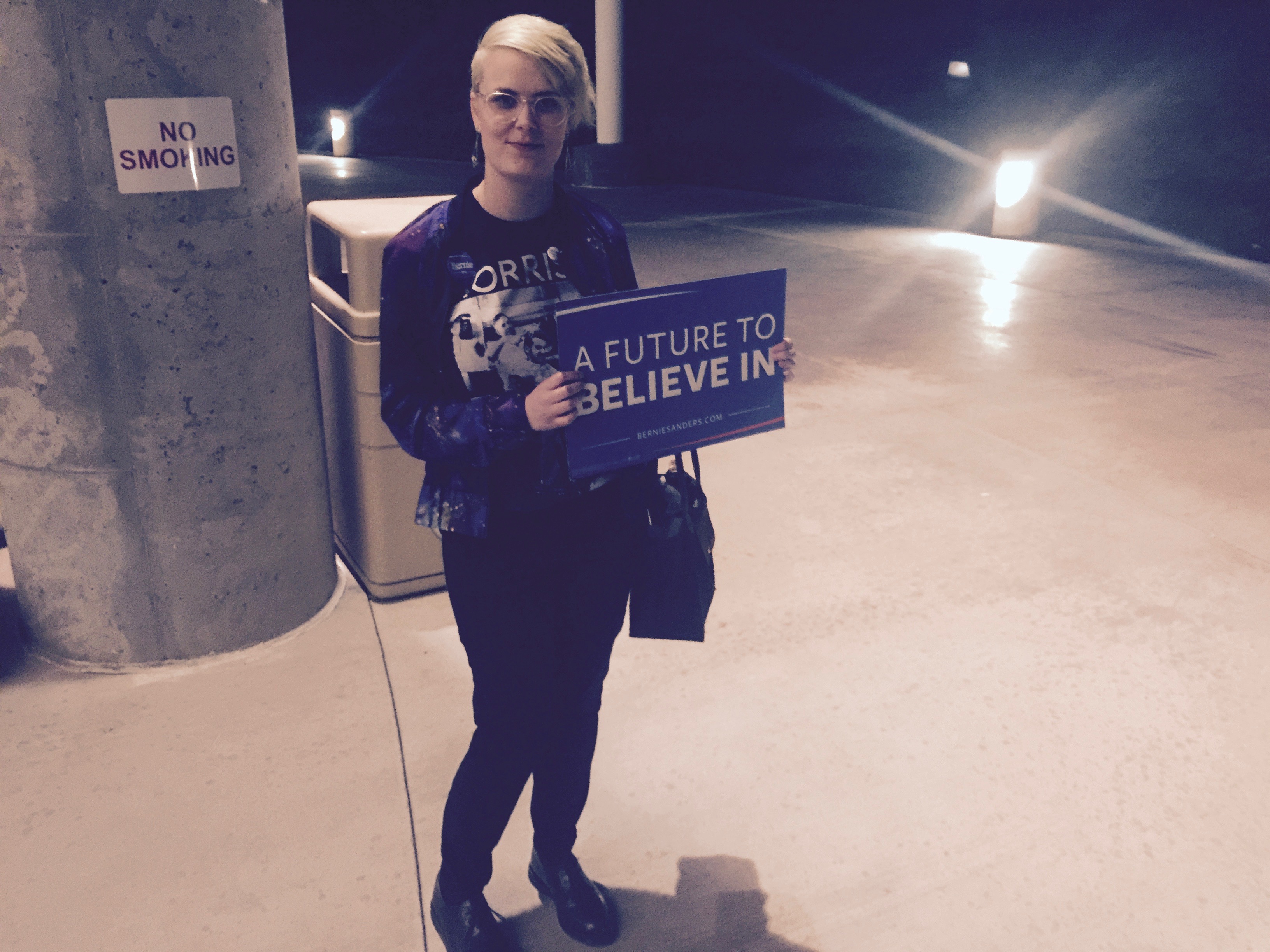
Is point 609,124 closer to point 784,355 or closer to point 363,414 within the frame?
point 363,414

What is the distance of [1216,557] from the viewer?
11.7 ft

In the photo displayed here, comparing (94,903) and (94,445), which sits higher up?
(94,445)

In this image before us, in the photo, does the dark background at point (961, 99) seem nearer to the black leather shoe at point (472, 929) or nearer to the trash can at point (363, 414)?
the trash can at point (363, 414)

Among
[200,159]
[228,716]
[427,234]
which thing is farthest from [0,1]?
[228,716]

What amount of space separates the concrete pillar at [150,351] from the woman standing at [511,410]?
3.77 ft

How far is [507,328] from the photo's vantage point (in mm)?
1555

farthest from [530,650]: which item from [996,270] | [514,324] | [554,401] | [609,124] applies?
[609,124]

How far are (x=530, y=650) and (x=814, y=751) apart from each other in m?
1.17

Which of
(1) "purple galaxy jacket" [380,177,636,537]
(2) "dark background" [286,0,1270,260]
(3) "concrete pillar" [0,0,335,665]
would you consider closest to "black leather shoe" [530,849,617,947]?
(1) "purple galaxy jacket" [380,177,636,537]

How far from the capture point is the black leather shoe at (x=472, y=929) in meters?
1.84

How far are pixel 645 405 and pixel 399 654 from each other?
164cm

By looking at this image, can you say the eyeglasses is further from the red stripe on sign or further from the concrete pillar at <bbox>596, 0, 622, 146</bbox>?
the concrete pillar at <bbox>596, 0, 622, 146</bbox>

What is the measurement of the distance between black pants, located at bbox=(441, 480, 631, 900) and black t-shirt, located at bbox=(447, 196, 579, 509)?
0.07 metres

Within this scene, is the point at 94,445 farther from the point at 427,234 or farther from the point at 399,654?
the point at 427,234
